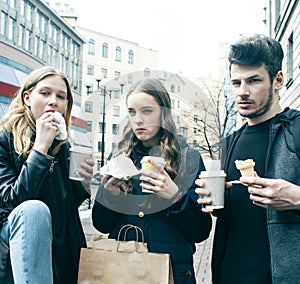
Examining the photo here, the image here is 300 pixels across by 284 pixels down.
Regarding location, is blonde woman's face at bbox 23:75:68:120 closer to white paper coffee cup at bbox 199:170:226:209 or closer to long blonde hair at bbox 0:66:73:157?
long blonde hair at bbox 0:66:73:157

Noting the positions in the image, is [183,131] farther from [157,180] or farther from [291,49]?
[291,49]

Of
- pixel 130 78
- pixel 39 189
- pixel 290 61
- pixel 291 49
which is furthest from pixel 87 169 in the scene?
pixel 291 49

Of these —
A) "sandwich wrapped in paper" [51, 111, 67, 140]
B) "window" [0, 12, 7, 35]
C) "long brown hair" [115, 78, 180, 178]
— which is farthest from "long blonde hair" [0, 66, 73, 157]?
"window" [0, 12, 7, 35]

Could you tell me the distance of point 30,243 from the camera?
1.92 m

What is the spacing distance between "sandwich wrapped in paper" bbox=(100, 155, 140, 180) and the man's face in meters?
0.65

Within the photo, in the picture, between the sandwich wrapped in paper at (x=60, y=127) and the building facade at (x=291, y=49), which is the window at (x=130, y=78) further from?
the building facade at (x=291, y=49)

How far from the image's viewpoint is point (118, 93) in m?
2.34

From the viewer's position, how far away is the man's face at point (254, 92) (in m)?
2.18

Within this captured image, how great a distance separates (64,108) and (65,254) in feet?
2.69

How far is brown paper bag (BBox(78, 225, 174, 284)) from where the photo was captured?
81.2 inches

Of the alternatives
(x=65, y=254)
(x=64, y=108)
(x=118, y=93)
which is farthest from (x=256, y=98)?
(x=65, y=254)

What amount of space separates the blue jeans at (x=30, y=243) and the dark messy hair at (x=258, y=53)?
1.24 meters

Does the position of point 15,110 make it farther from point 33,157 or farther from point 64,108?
point 33,157

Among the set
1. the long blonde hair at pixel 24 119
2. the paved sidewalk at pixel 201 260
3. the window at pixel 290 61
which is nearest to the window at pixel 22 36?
the window at pixel 290 61
